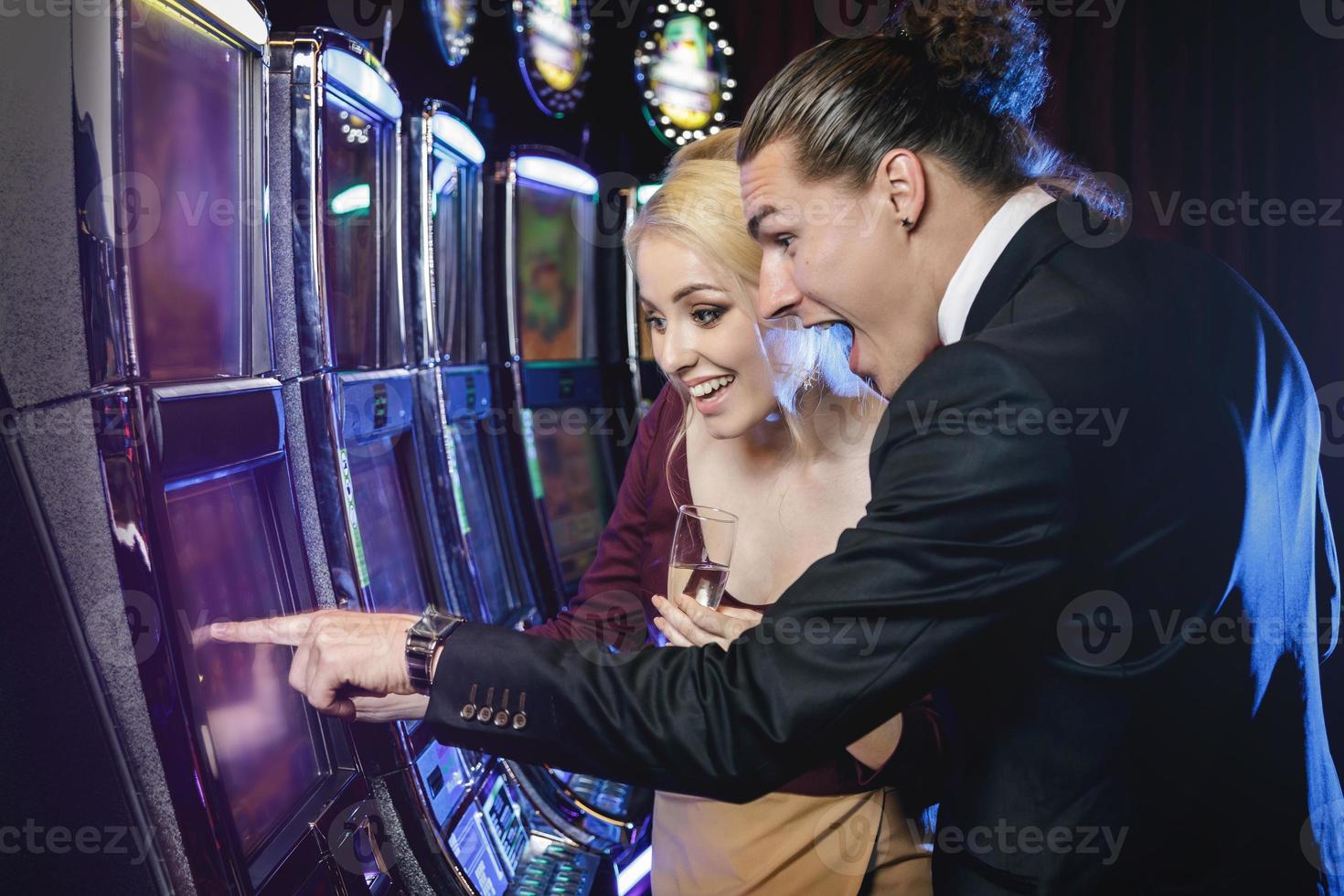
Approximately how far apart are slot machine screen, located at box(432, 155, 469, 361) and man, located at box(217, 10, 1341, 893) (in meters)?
1.46

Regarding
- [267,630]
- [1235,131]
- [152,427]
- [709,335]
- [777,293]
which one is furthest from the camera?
[1235,131]

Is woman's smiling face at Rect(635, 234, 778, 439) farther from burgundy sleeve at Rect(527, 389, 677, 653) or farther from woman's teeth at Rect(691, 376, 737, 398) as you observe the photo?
burgundy sleeve at Rect(527, 389, 677, 653)

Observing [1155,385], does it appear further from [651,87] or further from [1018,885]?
[651,87]

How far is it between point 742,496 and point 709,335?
1.11 ft

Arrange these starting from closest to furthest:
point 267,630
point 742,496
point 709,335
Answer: point 267,630 < point 709,335 < point 742,496

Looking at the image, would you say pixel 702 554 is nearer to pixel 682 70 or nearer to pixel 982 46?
pixel 982 46

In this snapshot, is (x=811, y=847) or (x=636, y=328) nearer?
(x=811, y=847)

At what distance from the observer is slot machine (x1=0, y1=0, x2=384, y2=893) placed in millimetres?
969

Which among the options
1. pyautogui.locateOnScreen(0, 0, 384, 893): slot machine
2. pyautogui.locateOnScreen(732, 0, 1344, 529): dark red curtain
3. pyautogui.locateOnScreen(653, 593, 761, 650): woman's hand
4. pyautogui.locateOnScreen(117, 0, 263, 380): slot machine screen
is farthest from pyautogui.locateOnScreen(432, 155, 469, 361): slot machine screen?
pyautogui.locateOnScreen(732, 0, 1344, 529): dark red curtain

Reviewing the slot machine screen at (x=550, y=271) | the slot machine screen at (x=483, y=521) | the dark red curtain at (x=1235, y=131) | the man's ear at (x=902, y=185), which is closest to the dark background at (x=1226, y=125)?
the dark red curtain at (x=1235, y=131)

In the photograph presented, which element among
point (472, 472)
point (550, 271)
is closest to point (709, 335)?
point (472, 472)

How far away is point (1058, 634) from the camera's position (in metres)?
1.09

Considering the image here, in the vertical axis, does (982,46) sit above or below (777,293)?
above

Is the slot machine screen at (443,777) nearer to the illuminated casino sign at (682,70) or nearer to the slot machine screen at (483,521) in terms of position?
the slot machine screen at (483,521)
